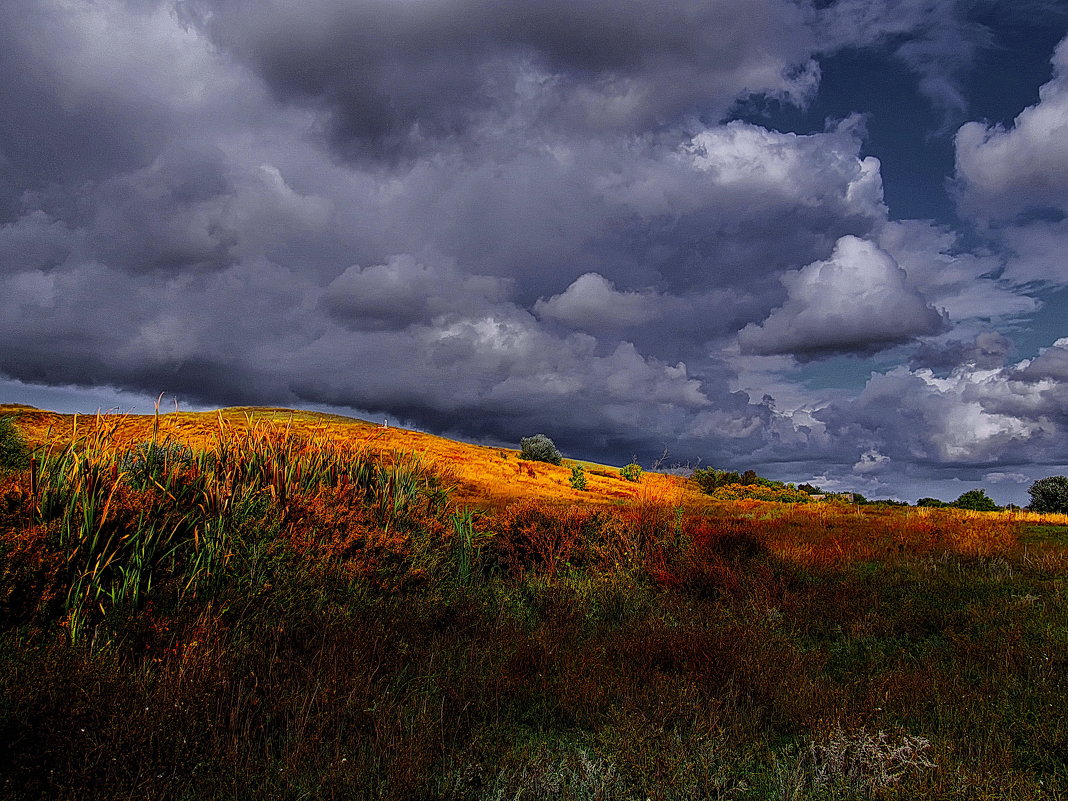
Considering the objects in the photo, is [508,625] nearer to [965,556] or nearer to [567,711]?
[567,711]

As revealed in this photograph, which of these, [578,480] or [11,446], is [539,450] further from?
[11,446]

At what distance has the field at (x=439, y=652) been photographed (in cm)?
404

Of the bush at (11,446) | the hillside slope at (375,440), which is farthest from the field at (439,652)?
the bush at (11,446)

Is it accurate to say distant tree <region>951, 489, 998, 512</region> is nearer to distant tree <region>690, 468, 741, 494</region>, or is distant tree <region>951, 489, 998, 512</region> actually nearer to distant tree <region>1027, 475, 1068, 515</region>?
distant tree <region>1027, 475, 1068, 515</region>

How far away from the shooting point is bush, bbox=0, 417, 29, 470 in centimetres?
1336

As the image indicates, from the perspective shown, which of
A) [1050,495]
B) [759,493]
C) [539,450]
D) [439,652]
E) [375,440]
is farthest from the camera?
[539,450]

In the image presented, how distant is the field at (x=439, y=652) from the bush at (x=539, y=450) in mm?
31287

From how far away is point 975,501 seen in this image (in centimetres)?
3309

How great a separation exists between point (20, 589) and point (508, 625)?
15.2 ft

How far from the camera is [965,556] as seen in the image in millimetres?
12406

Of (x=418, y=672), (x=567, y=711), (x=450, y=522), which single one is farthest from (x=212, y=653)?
(x=450, y=522)

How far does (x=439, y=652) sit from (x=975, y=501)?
3529 centimetres

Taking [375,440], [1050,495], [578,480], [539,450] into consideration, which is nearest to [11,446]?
[375,440]

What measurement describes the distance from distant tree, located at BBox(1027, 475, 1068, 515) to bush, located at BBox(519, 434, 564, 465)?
25090 mm
